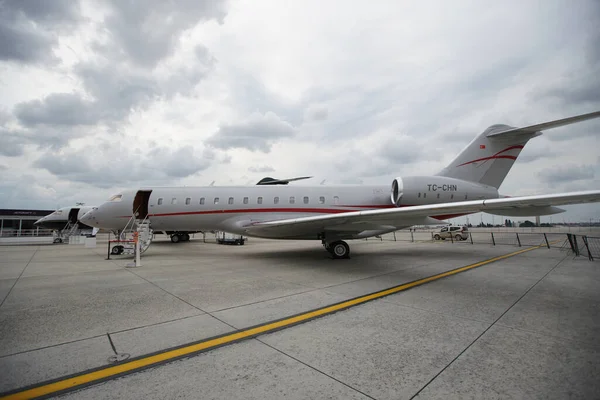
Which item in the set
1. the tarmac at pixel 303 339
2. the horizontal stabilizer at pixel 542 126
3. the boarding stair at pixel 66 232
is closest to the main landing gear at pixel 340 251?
the tarmac at pixel 303 339

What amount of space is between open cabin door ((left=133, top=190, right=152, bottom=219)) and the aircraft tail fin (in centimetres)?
1383

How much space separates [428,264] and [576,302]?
14.0 feet

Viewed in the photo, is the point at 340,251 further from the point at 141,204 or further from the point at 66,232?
the point at 66,232

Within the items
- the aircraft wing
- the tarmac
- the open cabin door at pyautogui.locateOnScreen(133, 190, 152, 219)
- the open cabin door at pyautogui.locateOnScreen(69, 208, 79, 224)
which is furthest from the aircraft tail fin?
the open cabin door at pyautogui.locateOnScreen(69, 208, 79, 224)

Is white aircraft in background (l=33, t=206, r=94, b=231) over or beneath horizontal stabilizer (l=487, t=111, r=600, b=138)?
beneath

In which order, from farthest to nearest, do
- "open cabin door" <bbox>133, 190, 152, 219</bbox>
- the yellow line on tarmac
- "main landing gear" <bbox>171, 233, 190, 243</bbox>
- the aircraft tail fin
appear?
1. "main landing gear" <bbox>171, 233, 190, 243</bbox>
2. "open cabin door" <bbox>133, 190, 152, 219</bbox>
3. the aircraft tail fin
4. the yellow line on tarmac

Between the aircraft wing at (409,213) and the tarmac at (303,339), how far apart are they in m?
1.60

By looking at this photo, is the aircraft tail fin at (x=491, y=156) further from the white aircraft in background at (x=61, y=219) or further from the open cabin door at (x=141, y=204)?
the white aircraft in background at (x=61, y=219)

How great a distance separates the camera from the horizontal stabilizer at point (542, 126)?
788 centimetres

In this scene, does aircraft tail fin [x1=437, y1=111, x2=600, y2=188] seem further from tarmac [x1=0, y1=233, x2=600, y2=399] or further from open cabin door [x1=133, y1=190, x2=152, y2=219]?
open cabin door [x1=133, y1=190, x2=152, y2=219]

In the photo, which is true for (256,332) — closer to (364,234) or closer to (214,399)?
(214,399)

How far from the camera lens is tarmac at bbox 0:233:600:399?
2186mm

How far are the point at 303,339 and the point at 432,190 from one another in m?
9.51

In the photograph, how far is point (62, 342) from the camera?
10.1 feet
